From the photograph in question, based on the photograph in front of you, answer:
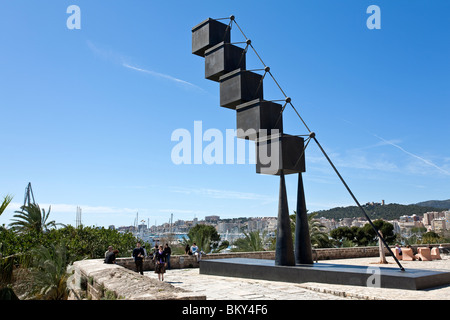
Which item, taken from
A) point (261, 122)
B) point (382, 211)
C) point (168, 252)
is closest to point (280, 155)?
point (261, 122)

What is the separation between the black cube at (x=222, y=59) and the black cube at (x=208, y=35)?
0.34 m

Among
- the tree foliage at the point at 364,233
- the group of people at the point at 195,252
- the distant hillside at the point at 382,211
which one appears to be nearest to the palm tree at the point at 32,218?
the group of people at the point at 195,252

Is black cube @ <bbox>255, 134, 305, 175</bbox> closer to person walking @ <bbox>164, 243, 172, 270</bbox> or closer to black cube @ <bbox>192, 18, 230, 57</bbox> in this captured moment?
black cube @ <bbox>192, 18, 230, 57</bbox>

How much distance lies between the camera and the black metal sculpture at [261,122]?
11.5 meters

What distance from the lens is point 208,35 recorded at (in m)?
13.6

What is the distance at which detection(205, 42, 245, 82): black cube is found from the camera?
1308cm

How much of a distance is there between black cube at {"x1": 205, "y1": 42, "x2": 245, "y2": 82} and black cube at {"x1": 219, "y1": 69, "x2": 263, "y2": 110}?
0.37 metres

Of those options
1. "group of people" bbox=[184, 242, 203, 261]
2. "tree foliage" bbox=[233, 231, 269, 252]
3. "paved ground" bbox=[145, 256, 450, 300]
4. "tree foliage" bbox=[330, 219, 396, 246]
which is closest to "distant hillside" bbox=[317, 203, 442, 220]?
"tree foliage" bbox=[330, 219, 396, 246]

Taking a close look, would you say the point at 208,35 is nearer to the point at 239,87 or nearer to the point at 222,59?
the point at 222,59

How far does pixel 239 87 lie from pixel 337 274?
7.01 metres

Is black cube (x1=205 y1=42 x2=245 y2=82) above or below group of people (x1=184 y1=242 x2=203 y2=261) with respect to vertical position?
above

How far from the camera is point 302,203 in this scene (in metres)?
11.8
